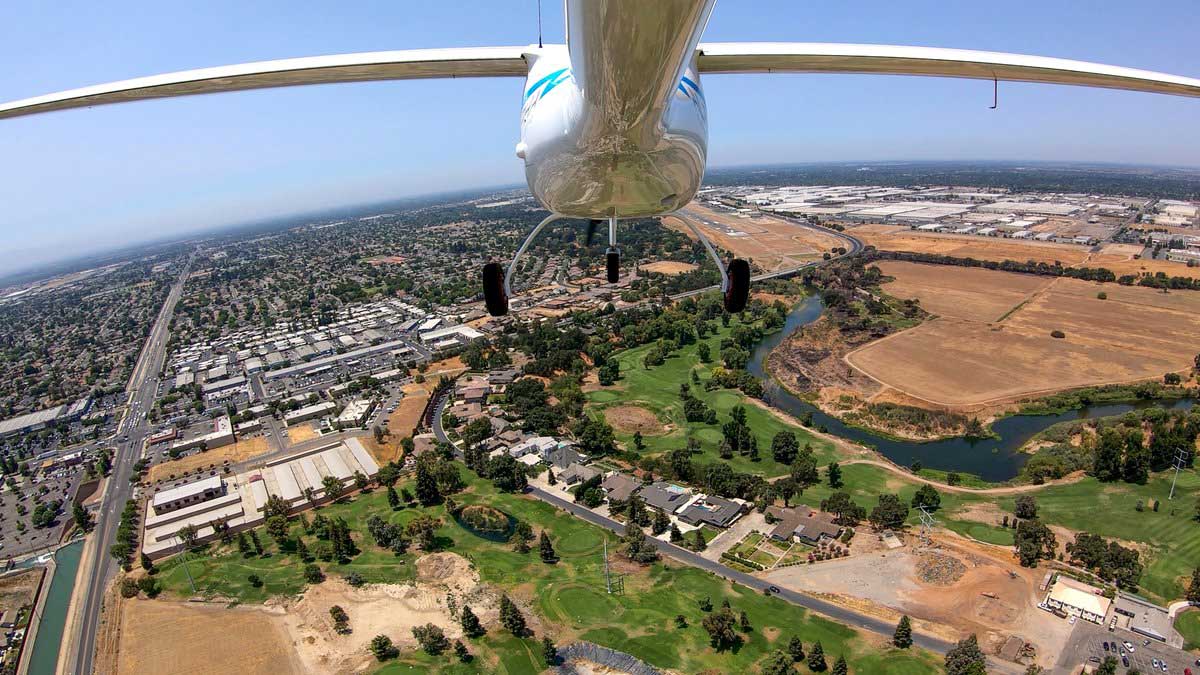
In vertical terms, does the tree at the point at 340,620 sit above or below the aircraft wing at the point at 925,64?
below

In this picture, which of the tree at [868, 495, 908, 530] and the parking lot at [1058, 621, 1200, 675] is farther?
the tree at [868, 495, 908, 530]

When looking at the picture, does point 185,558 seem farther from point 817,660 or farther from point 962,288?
point 962,288

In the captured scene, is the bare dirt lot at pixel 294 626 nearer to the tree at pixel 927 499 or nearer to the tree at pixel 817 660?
the tree at pixel 817 660

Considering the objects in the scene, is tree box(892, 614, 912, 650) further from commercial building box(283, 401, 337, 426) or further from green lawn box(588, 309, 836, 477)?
commercial building box(283, 401, 337, 426)

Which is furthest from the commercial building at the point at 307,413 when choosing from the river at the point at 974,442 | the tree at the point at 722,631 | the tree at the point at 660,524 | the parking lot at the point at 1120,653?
the parking lot at the point at 1120,653

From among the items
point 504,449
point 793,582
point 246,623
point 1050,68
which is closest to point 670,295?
point 504,449

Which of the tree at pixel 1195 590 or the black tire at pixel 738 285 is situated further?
the tree at pixel 1195 590

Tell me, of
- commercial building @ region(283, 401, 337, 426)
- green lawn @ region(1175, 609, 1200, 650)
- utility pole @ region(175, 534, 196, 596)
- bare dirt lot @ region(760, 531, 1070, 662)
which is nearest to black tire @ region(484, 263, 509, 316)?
bare dirt lot @ region(760, 531, 1070, 662)
